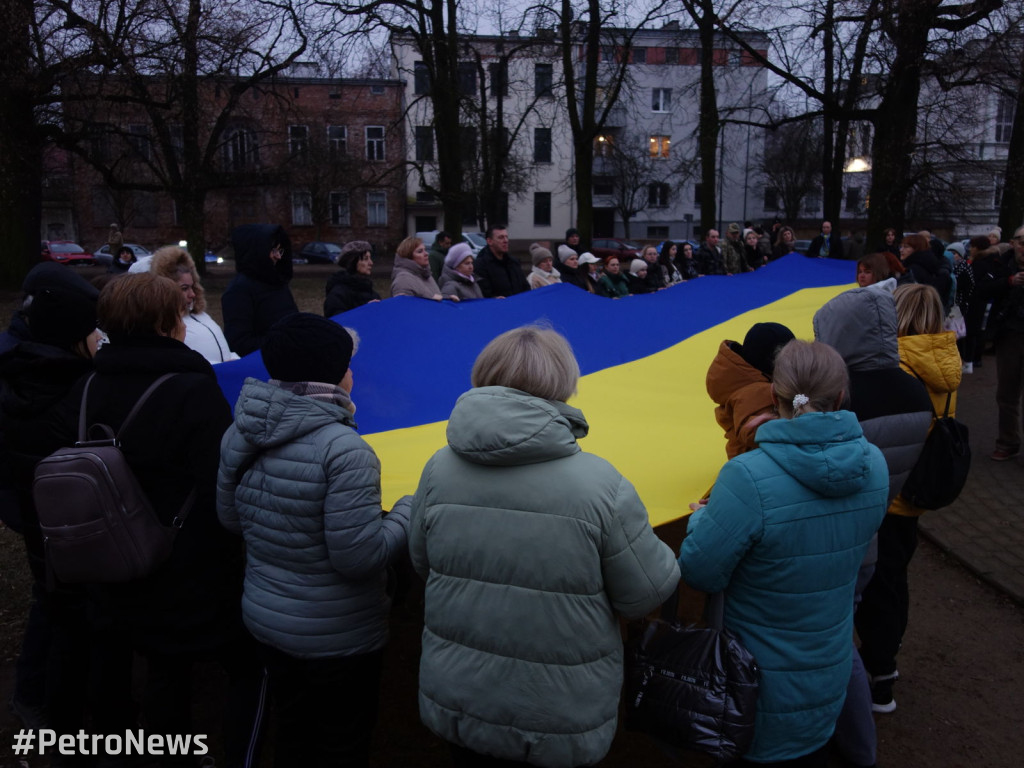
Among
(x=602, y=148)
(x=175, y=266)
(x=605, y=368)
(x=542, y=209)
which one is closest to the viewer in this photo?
(x=175, y=266)

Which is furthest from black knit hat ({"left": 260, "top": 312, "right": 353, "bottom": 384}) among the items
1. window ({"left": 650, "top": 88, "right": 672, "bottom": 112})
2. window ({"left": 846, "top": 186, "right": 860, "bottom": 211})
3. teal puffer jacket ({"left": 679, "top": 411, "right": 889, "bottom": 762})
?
window ({"left": 650, "top": 88, "right": 672, "bottom": 112})

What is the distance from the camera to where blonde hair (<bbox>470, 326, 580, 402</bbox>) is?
72.1 inches

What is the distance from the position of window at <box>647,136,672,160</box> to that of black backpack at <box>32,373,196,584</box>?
41074 mm

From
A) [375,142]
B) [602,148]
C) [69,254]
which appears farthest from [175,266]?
[375,142]

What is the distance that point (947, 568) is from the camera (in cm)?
458

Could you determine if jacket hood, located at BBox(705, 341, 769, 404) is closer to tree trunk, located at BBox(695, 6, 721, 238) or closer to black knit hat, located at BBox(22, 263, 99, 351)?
black knit hat, located at BBox(22, 263, 99, 351)

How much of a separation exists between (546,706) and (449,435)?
630 mm

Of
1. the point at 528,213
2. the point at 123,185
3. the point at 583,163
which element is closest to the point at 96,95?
the point at 123,185

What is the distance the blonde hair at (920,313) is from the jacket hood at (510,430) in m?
1.97

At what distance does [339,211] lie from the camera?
41.8 metres

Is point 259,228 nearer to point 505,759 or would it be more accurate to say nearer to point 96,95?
point 505,759

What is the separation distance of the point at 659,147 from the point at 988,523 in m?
39.5

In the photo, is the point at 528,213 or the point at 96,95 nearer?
the point at 96,95

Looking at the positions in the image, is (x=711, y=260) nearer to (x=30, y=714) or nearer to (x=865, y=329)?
(x=865, y=329)
